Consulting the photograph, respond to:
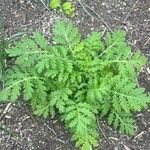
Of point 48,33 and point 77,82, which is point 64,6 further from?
point 77,82

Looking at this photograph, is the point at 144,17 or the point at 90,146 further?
the point at 144,17

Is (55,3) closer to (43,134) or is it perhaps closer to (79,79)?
(79,79)

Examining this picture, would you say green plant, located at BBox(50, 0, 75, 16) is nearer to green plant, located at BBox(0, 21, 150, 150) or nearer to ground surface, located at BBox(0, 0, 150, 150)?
ground surface, located at BBox(0, 0, 150, 150)

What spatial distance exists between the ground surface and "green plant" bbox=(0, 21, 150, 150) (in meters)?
0.10

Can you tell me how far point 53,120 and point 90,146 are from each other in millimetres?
387

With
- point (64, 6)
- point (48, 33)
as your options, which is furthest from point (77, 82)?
point (64, 6)

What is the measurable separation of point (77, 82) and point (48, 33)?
0.74 m

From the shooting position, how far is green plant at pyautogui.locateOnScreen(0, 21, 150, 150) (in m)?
3.63

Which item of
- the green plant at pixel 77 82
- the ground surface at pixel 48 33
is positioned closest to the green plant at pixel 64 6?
the ground surface at pixel 48 33

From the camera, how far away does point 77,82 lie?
376cm

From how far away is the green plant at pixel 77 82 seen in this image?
3631 millimetres

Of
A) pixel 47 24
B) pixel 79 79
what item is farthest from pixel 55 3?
pixel 79 79

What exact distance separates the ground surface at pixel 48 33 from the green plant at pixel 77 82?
3.9 inches

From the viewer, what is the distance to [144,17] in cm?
453
